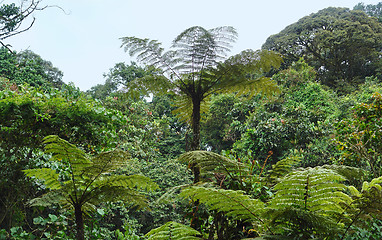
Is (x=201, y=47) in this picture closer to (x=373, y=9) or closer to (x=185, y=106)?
(x=185, y=106)

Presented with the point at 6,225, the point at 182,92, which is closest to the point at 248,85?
the point at 182,92

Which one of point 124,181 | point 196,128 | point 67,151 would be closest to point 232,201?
point 124,181

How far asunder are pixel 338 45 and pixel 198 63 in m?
13.7

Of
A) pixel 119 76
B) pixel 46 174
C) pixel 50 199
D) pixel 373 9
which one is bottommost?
pixel 50 199

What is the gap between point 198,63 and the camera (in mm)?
3414

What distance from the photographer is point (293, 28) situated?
16375 millimetres

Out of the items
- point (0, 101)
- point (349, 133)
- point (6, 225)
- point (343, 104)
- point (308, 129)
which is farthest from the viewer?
point (343, 104)

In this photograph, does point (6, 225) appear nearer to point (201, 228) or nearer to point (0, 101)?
point (0, 101)

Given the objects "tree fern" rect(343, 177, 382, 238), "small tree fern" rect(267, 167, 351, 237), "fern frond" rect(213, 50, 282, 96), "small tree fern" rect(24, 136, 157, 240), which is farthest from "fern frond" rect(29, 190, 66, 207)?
"fern frond" rect(213, 50, 282, 96)

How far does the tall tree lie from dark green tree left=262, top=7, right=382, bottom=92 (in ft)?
35.5

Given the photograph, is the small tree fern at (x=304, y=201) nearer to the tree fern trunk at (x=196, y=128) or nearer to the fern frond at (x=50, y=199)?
the fern frond at (x=50, y=199)

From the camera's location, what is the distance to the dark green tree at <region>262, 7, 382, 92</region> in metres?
13.8

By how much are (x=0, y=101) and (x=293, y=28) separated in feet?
55.5

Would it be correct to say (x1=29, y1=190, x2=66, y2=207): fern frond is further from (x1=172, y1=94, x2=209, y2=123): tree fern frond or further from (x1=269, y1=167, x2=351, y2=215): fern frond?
(x1=172, y1=94, x2=209, y2=123): tree fern frond
